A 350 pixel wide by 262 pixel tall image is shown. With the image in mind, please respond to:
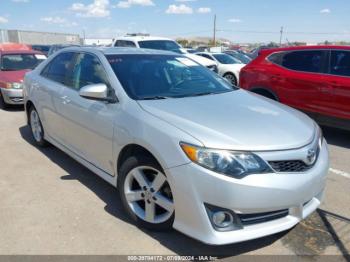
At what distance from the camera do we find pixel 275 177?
2619 millimetres

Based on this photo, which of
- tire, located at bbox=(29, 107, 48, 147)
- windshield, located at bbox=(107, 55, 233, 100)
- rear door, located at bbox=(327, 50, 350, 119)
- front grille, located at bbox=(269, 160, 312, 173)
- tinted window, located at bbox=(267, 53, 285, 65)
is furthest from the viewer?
tinted window, located at bbox=(267, 53, 285, 65)

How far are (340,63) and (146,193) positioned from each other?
14.9ft

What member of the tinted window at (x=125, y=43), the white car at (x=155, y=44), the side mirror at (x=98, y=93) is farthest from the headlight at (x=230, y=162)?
the tinted window at (x=125, y=43)

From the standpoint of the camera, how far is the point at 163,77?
394 centimetres

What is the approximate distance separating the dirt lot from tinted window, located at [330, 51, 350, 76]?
1883 millimetres

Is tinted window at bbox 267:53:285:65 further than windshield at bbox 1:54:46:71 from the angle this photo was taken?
No

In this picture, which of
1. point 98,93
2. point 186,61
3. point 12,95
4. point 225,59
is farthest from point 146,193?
point 225,59

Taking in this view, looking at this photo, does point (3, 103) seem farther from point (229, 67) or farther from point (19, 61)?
point (229, 67)

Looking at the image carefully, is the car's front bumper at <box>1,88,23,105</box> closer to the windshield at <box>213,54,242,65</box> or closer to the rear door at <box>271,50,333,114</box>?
the rear door at <box>271,50,333,114</box>

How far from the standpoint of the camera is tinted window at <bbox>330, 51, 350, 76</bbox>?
595 cm

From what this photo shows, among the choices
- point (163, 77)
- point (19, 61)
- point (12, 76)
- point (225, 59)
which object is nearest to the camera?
point (163, 77)

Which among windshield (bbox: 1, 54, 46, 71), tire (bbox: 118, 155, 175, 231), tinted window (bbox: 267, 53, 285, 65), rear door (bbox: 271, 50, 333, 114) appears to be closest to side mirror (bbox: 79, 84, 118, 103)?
tire (bbox: 118, 155, 175, 231)

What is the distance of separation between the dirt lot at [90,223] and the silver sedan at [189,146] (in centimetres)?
24

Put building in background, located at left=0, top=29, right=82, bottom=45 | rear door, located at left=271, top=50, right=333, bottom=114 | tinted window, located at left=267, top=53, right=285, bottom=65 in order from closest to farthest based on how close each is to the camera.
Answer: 1. rear door, located at left=271, top=50, right=333, bottom=114
2. tinted window, located at left=267, top=53, right=285, bottom=65
3. building in background, located at left=0, top=29, right=82, bottom=45
